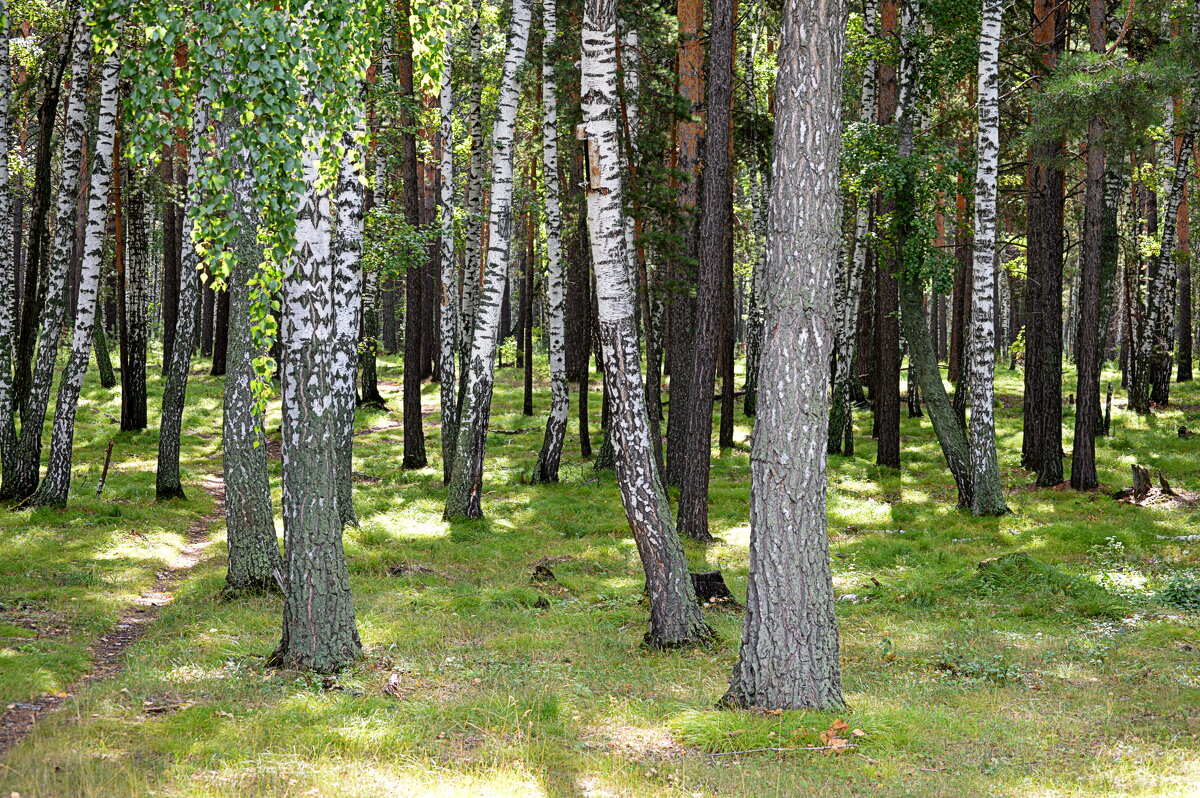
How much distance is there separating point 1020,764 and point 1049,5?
54.5 ft

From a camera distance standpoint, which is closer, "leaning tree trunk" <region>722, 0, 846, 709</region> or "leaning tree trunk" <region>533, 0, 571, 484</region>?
"leaning tree trunk" <region>722, 0, 846, 709</region>

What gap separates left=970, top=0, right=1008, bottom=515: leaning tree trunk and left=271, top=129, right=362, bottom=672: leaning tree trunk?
10955mm

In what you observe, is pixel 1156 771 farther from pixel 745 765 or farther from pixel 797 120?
pixel 797 120

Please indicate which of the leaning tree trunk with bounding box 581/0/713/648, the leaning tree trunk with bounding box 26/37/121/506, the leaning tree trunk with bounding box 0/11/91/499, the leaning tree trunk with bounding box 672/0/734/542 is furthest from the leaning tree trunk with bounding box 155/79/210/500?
the leaning tree trunk with bounding box 672/0/734/542

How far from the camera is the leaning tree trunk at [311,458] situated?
709cm

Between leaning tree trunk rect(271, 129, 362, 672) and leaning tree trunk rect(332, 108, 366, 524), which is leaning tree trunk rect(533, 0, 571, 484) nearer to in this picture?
leaning tree trunk rect(332, 108, 366, 524)

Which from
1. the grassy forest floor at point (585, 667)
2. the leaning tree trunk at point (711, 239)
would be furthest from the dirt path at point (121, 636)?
the leaning tree trunk at point (711, 239)

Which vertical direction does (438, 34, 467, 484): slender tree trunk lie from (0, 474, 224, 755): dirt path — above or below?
above

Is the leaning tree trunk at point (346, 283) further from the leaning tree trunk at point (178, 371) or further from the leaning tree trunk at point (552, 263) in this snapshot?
the leaning tree trunk at point (552, 263)

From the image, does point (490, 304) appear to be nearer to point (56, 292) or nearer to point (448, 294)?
point (448, 294)

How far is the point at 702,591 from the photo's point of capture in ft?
33.2

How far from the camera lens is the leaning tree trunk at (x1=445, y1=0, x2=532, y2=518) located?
13805 millimetres

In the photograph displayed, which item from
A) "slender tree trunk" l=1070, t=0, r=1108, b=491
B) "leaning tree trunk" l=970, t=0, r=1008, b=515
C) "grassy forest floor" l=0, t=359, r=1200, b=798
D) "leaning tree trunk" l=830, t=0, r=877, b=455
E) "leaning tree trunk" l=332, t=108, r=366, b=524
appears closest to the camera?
"grassy forest floor" l=0, t=359, r=1200, b=798

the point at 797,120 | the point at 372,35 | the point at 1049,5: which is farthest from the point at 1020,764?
the point at 1049,5
